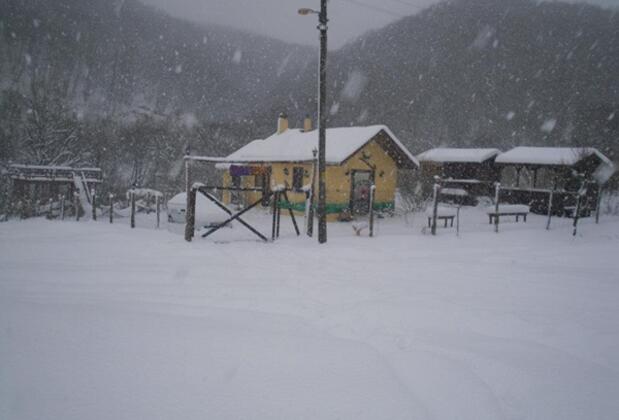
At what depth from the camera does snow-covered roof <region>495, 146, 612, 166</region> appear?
2298cm

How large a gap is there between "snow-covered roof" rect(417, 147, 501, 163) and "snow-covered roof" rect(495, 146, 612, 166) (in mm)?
1220

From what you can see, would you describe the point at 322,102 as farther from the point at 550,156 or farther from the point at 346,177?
the point at 550,156

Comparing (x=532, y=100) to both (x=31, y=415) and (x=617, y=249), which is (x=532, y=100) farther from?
(x=31, y=415)

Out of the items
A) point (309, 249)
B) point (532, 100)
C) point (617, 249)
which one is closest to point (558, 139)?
point (532, 100)

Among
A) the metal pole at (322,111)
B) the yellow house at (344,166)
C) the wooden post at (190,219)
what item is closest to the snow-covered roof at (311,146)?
the yellow house at (344,166)

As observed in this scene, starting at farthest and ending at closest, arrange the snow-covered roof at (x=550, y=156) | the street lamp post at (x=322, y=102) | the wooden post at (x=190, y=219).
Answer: the snow-covered roof at (x=550, y=156), the street lamp post at (x=322, y=102), the wooden post at (x=190, y=219)

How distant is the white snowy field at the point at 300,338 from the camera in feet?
9.16

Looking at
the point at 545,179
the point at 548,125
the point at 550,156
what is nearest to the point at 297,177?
the point at 550,156

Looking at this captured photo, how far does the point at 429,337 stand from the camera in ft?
13.0

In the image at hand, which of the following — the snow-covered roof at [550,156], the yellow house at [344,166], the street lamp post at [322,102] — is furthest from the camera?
the snow-covered roof at [550,156]

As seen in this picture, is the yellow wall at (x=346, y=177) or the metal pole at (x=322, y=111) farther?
the yellow wall at (x=346, y=177)

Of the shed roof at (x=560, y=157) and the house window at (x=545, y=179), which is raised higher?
the shed roof at (x=560, y=157)

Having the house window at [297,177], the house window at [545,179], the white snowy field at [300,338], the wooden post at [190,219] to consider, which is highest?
the house window at [545,179]

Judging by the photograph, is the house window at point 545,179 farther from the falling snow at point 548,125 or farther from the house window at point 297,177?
the house window at point 297,177
